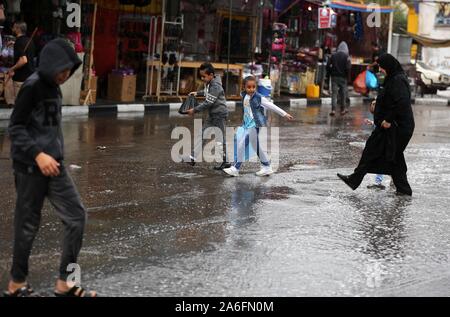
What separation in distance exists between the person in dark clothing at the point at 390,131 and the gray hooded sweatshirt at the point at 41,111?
504 centimetres

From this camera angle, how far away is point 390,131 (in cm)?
945

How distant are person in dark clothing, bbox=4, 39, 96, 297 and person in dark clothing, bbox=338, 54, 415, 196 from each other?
16.4 ft

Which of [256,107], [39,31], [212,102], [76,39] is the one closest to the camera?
[256,107]

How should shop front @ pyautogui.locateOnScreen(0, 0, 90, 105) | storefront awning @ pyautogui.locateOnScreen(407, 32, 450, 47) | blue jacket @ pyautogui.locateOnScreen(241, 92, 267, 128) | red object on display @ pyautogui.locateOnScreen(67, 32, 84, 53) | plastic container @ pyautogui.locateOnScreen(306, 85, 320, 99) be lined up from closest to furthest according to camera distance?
blue jacket @ pyautogui.locateOnScreen(241, 92, 267, 128) → shop front @ pyautogui.locateOnScreen(0, 0, 90, 105) → red object on display @ pyautogui.locateOnScreen(67, 32, 84, 53) → plastic container @ pyautogui.locateOnScreen(306, 85, 320, 99) → storefront awning @ pyautogui.locateOnScreen(407, 32, 450, 47)

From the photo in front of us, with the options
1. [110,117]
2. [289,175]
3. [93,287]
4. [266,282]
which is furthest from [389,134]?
[110,117]

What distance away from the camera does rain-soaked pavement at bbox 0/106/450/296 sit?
19.0 ft

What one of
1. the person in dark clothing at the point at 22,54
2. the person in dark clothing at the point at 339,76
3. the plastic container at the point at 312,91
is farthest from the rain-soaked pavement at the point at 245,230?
the plastic container at the point at 312,91

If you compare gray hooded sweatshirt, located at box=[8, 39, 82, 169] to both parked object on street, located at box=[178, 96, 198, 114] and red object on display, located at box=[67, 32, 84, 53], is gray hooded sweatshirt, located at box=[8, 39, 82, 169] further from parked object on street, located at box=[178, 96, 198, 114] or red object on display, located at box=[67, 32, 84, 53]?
red object on display, located at box=[67, 32, 84, 53]

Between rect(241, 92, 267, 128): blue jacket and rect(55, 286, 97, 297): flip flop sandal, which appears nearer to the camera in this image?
rect(55, 286, 97, 297): flip flop sandal

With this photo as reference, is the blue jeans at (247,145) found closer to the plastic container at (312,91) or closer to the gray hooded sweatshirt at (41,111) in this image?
the gray hooded sweatshirt at (41,111)

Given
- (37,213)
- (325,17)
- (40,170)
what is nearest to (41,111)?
(40,170)

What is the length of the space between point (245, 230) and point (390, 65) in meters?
3.21

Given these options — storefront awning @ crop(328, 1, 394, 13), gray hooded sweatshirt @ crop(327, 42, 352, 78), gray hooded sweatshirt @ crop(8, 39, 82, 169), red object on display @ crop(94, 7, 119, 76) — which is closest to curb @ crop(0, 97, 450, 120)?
red object on display @ crop(94, 7, 119, 76)

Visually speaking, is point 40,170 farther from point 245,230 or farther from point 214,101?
point 214,101
